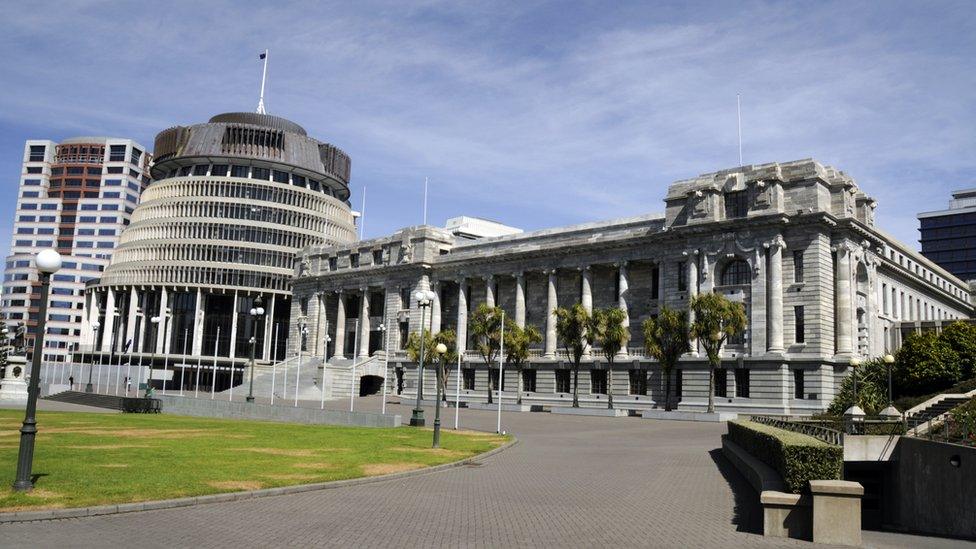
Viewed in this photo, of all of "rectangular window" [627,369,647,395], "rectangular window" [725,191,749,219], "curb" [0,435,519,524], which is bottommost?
"curb" [0,435,519,524]

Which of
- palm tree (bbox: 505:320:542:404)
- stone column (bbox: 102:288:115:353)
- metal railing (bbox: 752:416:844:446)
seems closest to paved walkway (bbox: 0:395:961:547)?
metal railing (bbox: 752:416:844:446)

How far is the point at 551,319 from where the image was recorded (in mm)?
79438

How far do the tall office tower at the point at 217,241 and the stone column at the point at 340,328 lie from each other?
24.7m

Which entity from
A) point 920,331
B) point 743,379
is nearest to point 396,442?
point 743,379

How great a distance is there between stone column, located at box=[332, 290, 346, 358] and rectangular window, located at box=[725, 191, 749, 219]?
2180 inches

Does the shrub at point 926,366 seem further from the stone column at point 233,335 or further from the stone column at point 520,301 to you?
the stone column at point 233,335

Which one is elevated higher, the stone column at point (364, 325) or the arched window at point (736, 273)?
the arched window at point (736, 273)

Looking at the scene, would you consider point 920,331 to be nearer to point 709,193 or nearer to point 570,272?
Answer: point 709,193

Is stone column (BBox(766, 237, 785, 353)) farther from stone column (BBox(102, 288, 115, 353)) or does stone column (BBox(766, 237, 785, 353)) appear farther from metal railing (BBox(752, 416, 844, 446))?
stone column (BBox(102, 288, 115, 353))

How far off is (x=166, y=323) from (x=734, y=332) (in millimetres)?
96663

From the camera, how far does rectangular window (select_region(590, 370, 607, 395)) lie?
73.6 meters

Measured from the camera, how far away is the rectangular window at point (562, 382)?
3010 inches

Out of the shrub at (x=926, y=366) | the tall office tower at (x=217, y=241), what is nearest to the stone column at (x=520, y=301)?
the shrub at (x=926, y=366)

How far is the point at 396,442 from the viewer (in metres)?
33.0
